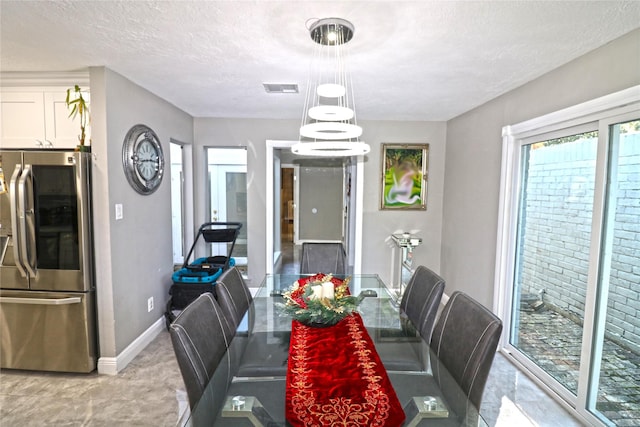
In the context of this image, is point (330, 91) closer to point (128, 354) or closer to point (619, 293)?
point (619, 293)

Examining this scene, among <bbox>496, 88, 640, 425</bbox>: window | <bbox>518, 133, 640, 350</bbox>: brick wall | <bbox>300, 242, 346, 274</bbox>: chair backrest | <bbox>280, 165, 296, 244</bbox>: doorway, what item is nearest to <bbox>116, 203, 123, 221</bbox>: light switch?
<bbox>300, 242, 346, 274</bbox>: chair backrest

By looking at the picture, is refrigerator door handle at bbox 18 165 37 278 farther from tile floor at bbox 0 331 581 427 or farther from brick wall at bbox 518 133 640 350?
brick wall at bbox 518 133 640 350

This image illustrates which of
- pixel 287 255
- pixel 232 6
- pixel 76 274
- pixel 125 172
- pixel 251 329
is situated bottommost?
pixel 287 255

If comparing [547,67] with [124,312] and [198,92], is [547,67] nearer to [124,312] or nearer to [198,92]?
[198,92]

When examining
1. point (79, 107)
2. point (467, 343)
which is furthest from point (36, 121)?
point (467, 343)

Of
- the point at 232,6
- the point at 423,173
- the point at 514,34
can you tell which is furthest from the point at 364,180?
the point at 232,6

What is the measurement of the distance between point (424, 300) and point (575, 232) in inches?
47.3

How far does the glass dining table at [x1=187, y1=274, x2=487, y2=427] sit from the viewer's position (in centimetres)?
119

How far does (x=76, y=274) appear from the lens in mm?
2465

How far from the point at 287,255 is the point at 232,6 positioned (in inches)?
224

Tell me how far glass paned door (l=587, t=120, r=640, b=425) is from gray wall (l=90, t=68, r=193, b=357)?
11.2 feet

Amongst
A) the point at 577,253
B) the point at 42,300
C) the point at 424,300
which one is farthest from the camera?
the point at 42,300

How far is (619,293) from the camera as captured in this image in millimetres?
1911

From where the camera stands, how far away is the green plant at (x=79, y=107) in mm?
2516
